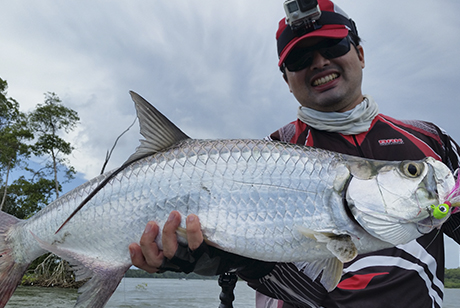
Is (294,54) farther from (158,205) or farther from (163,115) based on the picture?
(158,205)

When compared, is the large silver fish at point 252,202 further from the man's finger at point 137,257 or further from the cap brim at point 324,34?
the cap brim at point 324,34

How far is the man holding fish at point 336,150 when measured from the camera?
2.33 m

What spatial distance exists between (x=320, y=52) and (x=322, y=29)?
0.21 meters

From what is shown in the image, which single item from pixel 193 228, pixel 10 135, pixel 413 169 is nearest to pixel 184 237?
pixel 193 228

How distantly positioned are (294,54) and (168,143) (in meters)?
1.54

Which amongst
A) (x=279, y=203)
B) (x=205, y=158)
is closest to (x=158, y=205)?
(x=205, y=158)

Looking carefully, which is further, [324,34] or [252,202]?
[324,34]

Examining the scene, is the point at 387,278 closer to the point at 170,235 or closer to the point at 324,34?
the point at 170,235

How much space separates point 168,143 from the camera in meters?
2.44

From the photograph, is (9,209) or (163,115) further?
(9,209)

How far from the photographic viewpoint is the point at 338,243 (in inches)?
76.9

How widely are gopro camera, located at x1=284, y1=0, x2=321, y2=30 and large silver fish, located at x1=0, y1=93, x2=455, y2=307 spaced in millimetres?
1390

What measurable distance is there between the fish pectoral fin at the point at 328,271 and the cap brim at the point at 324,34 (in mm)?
1893

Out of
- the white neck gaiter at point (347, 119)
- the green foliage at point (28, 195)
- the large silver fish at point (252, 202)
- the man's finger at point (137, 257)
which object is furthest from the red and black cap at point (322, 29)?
the green foliage at point (28, 195)
